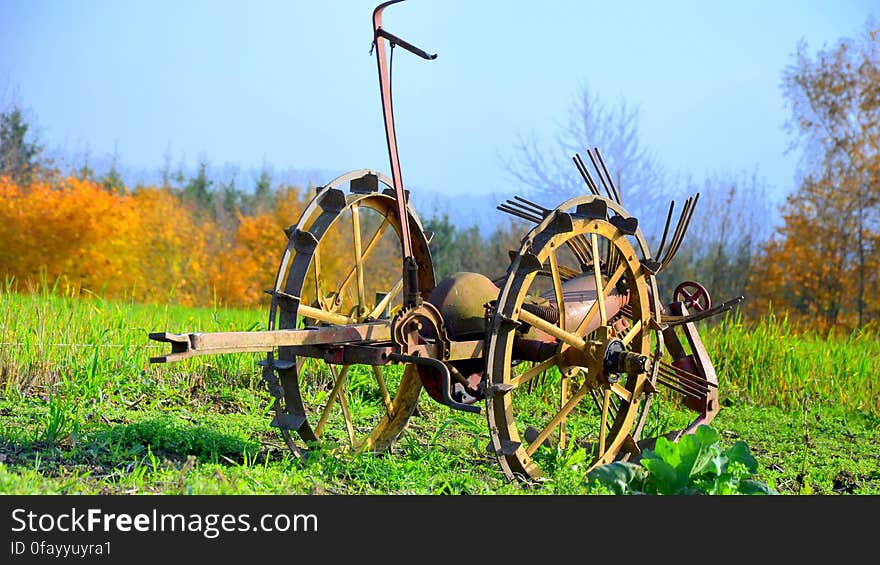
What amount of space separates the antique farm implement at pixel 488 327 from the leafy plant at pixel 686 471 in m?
0.45

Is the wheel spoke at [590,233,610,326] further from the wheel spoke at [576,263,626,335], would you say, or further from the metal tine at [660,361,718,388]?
the metal tine at [660,361,718,388]

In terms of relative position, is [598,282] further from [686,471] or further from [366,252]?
[366,252]

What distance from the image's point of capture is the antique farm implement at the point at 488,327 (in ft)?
14.3

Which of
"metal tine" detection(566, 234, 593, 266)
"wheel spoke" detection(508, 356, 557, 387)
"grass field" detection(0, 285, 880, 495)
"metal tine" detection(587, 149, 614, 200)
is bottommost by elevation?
"grass field" detection(0, 285, 880, 495)

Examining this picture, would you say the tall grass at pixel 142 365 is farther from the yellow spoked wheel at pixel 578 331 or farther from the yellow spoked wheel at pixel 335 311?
the yellow spoked wheel at pixel 578 331

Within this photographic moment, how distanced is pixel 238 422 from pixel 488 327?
87.5 inches

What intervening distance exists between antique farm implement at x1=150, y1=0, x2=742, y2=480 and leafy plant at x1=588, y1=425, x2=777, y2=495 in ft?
1.46

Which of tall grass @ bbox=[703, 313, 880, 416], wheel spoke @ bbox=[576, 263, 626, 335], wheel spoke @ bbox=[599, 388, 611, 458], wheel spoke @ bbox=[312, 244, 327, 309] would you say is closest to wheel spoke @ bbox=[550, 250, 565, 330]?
wheel spoke @ bbox=[576, 263, 626, 335]

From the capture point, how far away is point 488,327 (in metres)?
4.33

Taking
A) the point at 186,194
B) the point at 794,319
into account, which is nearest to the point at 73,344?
the point at 794,319

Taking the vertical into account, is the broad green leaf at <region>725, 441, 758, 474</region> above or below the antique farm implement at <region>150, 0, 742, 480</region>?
below

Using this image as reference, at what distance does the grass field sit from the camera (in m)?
4.31

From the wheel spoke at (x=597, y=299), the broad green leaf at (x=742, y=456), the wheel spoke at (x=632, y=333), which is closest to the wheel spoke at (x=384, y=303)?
the wheel spoke at (x=597, y=299)
